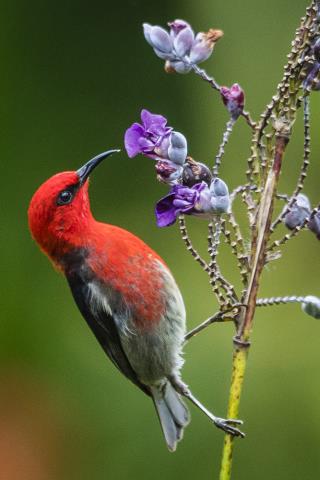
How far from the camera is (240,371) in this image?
82.2 inches

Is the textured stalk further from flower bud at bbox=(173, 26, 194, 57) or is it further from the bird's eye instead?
the bird's eye

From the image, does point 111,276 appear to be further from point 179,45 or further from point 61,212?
point 179,45

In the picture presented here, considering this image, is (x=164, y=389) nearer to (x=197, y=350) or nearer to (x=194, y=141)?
(x=197, y=350)

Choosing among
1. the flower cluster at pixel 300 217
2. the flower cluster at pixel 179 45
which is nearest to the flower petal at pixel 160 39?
the flower cluster at pixel 179 45

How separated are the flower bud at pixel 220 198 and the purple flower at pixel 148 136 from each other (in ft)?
0.51

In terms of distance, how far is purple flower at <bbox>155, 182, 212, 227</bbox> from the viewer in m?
2.13

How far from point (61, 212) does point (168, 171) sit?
1274mm

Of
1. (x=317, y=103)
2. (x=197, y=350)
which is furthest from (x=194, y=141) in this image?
(x=197, y=350)

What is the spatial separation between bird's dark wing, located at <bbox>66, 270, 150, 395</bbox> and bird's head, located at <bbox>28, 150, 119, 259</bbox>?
5.1 inches

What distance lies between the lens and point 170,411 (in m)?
3.80

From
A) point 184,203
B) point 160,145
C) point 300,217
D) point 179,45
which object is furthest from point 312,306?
point 179,45

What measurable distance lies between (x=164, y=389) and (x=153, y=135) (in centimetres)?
183

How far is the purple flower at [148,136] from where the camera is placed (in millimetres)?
2209

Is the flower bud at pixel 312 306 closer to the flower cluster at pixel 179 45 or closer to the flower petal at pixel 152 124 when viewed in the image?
the flower petal at pixel 152 124
